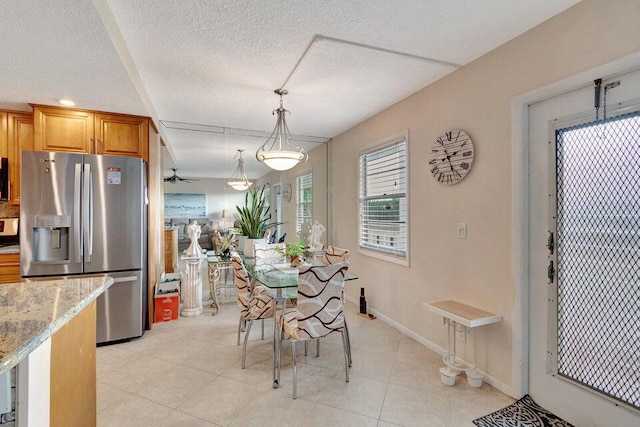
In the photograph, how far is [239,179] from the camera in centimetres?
429

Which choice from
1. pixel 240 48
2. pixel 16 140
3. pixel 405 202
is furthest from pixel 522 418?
pixel 16 140

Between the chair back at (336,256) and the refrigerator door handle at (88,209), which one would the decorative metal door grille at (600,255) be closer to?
the chair back at (336,256)

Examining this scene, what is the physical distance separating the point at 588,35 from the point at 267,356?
3.23 metres

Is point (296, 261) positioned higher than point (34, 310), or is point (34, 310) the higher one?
point (34, 310)

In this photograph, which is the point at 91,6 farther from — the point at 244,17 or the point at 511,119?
the point at 511,119

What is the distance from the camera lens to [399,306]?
3311 mm

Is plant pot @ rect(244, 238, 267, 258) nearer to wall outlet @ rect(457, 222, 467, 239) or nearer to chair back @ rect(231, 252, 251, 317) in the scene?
chair back @ rect(231, 252, 251, 317)

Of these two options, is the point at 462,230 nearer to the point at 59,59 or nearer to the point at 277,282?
the point at 277,282

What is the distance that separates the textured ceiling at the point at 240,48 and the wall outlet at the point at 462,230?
4.38 ft

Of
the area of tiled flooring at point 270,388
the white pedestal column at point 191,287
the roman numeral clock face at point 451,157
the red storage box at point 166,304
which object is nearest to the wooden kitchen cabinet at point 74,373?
the area of tiled flooring at point 270,388

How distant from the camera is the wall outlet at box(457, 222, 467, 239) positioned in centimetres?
251

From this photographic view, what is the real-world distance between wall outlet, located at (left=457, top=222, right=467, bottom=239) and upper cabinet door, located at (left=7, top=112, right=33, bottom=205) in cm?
440

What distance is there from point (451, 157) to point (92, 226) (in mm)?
3439

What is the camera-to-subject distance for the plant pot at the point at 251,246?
3451 millimetres
